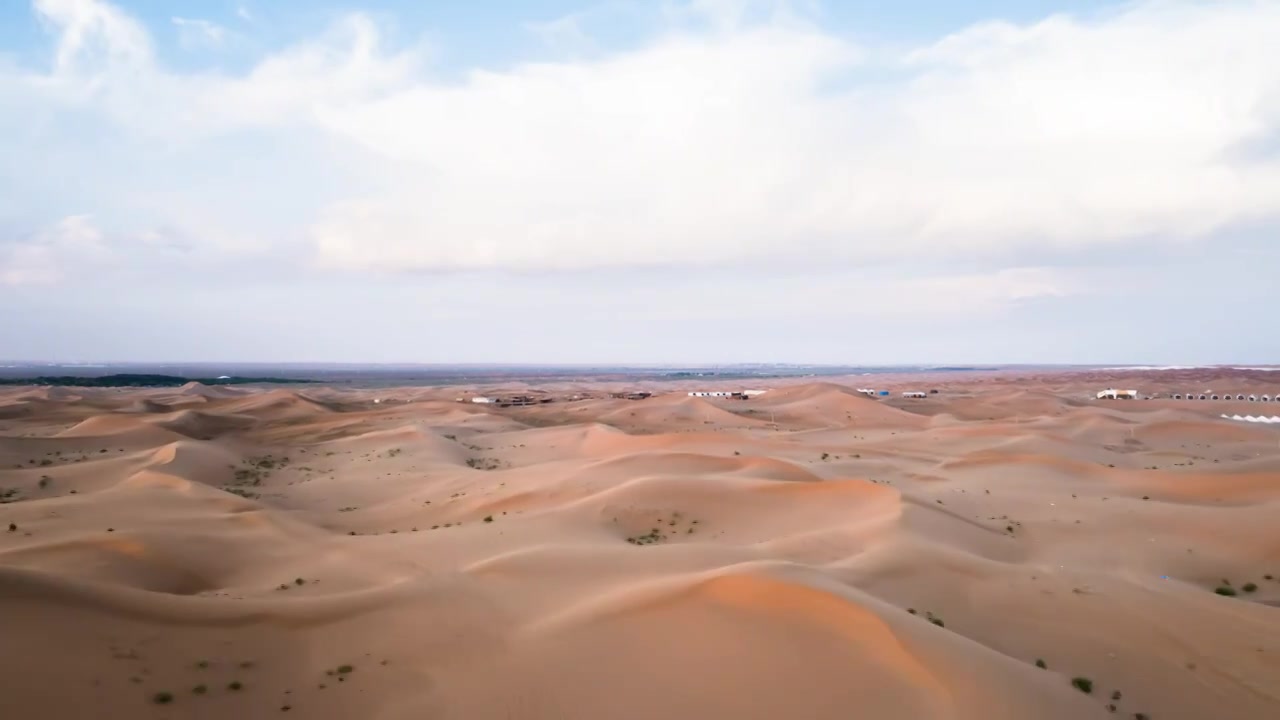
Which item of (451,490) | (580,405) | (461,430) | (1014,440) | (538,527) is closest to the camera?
(538,527)

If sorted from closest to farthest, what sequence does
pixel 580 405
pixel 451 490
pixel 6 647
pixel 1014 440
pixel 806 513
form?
pixel 6 647, pixel 806 513, pixel 451 490, pixel 1014 440, pixel 580 405

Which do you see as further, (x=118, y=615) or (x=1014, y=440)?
(x=1014, y=440)

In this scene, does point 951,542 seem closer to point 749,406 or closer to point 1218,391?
point 749,406

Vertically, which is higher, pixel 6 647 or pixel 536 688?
pixel 6 647

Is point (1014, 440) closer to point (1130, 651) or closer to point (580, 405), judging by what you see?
point (1130, 651)

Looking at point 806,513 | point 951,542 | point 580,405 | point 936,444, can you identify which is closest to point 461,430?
point 580,405

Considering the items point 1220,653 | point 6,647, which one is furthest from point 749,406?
point 6,647
